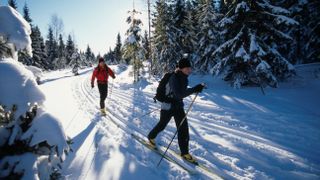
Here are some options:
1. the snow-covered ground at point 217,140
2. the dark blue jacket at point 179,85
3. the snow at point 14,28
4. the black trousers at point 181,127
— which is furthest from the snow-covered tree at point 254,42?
the snow at point 14,28

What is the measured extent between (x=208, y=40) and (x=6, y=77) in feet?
89.5

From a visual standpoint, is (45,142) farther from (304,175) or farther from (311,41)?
(311,41)

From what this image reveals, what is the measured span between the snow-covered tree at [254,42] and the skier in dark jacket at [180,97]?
399 inches

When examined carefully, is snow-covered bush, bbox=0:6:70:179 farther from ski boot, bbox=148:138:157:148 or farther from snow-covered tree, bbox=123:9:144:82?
snow-covered tree, bbox=123:9:144:82

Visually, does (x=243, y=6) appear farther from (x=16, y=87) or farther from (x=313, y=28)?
(x=16, y=87)

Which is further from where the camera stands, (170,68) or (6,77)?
(170,68)

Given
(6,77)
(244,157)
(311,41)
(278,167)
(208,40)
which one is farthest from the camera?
(208,40)

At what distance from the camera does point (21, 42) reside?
391cm

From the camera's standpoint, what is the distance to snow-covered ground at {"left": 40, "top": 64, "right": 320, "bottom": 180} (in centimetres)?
541

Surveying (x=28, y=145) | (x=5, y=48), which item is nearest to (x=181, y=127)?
(x=28, y=145)

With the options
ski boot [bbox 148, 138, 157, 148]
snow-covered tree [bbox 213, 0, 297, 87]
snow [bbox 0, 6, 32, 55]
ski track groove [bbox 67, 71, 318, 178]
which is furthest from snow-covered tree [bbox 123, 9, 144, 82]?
snow [bbox 0, 6, 32, 55]

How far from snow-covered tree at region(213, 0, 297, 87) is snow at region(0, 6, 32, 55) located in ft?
43.5

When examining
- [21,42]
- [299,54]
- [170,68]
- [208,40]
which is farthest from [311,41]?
[21,42]

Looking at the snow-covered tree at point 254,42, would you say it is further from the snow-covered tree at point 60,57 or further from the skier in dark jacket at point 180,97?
the snow-covered tree at point 60,57
